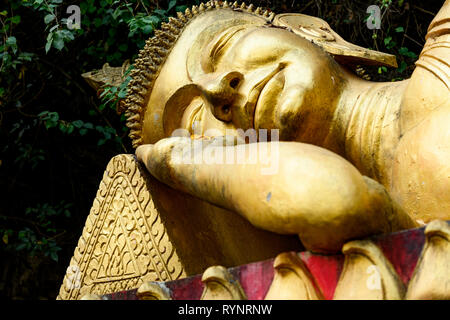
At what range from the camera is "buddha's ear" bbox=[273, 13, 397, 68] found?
219cm

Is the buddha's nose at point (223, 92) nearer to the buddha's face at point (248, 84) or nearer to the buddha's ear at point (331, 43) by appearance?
the buddha's face at point (248, 84)

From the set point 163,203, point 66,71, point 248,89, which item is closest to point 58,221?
point 66,71

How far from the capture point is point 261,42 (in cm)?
201

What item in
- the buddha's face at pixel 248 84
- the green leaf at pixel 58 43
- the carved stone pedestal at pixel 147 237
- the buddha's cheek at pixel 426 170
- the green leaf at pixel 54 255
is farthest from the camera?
the green leaf at pixel 54 255

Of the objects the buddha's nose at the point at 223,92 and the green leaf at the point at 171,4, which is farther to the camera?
the green leaf at the point at 171,4

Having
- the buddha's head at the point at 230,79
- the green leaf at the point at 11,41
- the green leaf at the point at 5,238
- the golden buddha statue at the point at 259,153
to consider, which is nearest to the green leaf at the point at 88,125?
the green leaf at the point at 11,41

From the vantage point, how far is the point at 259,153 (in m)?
1.47

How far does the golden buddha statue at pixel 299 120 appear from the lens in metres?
1.34

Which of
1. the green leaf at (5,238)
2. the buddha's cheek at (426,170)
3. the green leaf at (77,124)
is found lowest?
the green leaf at (5,238)

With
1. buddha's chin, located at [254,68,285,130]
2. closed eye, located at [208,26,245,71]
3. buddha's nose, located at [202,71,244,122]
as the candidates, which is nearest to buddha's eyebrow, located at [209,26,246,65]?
closed eye, located at [208,26,245,71]

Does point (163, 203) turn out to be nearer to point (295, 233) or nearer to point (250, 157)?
point (250, 157)

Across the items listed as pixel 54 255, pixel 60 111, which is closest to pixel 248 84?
pixel 54 255

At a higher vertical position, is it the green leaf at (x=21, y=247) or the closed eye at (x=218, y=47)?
the closed eye at (x=218, y=47)

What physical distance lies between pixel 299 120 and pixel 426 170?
0.37 meters
